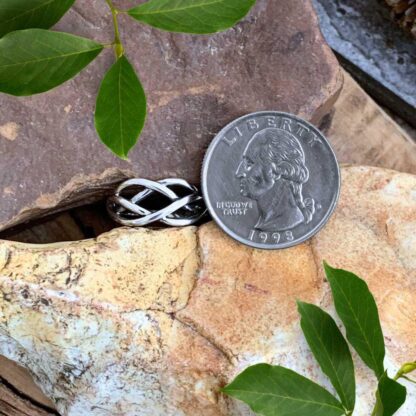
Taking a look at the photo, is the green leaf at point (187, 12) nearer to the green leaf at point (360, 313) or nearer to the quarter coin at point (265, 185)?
the quarter coin at point (265, 185)

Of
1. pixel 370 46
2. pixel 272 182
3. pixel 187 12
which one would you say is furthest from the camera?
pixel 370 46

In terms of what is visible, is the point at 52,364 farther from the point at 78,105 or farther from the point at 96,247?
the point at 78,105

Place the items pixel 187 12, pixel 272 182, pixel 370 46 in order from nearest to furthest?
pixel 187 12 < pixel 272 182 < pixel 370 46

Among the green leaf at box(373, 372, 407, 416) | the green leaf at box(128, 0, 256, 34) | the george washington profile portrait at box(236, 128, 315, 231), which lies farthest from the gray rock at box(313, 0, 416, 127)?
the green leaf at box(373, 372, 407, 416)

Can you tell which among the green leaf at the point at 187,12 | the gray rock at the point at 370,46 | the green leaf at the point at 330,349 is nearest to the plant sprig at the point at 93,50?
the green leaf at the point at 187,12

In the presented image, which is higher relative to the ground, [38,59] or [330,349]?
[38,59]

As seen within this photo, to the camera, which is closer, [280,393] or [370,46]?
[280,393]

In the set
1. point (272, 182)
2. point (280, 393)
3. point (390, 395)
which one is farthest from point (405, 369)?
point (272, 182)

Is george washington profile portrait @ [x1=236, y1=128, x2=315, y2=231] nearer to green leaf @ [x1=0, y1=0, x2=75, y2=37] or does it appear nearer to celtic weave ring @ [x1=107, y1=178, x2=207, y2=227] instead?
celtic weave ring @ [x1=107, y1=178, x2=207, y2=227]

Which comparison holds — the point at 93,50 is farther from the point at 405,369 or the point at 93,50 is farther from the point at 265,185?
the point at 405,369
